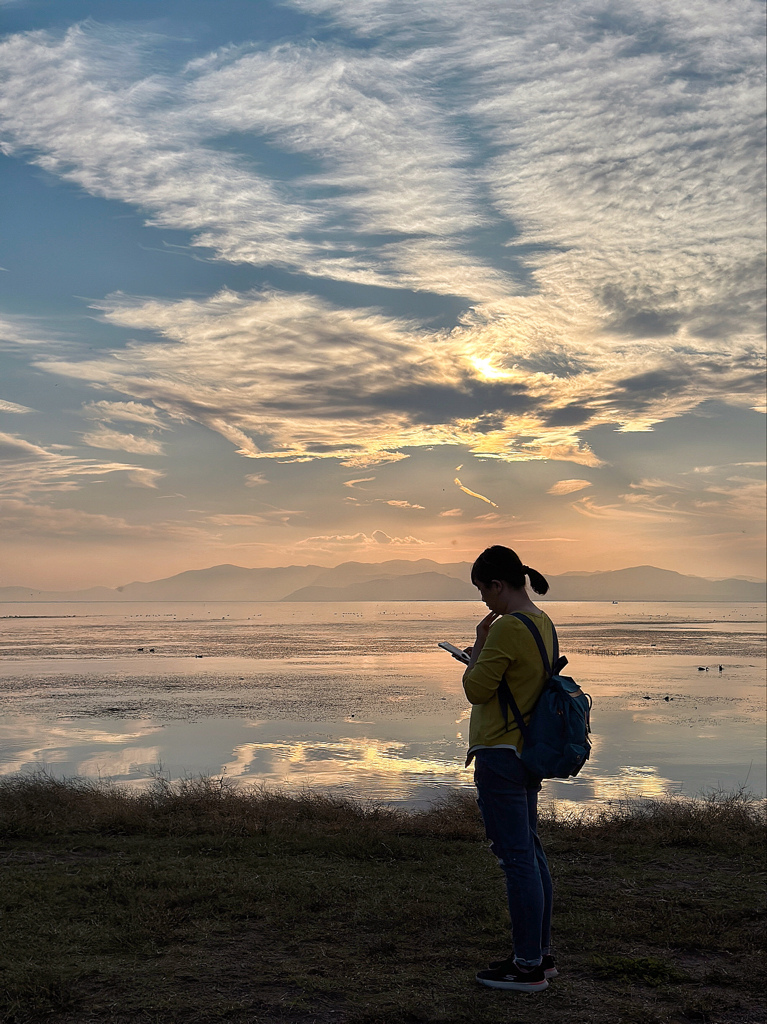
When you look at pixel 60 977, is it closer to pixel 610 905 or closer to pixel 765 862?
pixel 610 905

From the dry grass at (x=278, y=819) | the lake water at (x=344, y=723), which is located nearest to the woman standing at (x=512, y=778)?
the dry grass at (x=278, y=819)

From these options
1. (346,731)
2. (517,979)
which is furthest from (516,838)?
(346,731)

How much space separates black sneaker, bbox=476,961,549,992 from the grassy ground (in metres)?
0.06

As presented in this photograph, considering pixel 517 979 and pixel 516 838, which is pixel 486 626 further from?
pixel 517 979

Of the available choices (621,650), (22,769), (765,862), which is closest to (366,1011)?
(765,862)

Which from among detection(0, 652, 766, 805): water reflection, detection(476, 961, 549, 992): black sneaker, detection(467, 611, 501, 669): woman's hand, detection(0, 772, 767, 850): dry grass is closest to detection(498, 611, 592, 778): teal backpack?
detection(467, 611, 501, 669): woman's hand

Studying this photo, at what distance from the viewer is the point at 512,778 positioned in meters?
5.00

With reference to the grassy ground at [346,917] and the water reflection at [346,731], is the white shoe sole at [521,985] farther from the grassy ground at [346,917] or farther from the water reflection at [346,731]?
the water reflection at [346,731]

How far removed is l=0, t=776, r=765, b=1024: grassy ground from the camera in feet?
16.1

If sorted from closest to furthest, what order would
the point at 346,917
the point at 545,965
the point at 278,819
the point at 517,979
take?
the point at 517,979, the point at 545,965, the point at 346,917, the point at 278,819

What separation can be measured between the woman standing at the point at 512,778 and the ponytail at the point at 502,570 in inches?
6.9

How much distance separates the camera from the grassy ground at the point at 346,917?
4.92 meters

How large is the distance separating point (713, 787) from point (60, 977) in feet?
49.0

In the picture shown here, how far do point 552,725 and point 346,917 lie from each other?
289 cm
